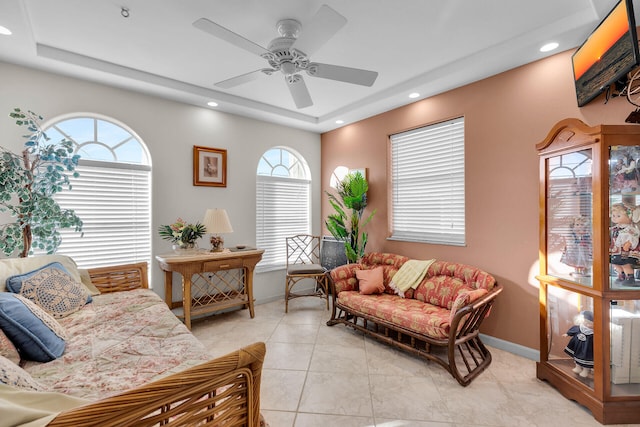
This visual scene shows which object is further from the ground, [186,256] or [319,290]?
[186,256]

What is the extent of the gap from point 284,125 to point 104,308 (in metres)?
3.25

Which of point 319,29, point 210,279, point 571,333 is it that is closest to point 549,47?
point 319,29

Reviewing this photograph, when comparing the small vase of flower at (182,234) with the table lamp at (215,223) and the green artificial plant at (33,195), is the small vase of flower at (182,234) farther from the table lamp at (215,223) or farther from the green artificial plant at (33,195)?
the green artificial plant at (33,195)

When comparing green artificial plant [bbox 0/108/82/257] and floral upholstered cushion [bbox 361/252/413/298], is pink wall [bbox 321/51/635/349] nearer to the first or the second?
floral upholstered cushion [bbox 361/252/413/298]

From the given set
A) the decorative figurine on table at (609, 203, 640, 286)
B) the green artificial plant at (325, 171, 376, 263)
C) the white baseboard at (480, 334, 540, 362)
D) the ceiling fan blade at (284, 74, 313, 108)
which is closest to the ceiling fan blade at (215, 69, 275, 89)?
the ceiling fan blade at (284, 74, 313, 108)

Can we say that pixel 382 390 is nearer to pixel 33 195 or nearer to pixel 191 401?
pixel 191 401

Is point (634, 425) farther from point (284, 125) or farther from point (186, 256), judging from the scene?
point (284, 125)

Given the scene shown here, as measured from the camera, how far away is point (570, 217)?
7.07ft

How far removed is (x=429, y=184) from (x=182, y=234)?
296cm

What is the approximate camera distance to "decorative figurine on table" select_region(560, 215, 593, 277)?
6.57 ft

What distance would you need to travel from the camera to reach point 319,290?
4.73m

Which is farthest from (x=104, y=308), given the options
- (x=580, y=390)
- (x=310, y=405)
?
(x=580, y=390)

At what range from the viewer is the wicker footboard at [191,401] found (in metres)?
0.68

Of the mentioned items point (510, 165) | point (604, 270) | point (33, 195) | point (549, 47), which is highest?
point (549, 47)
